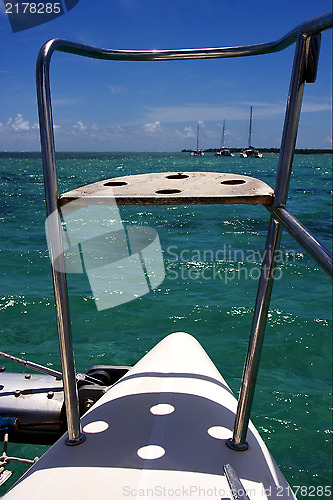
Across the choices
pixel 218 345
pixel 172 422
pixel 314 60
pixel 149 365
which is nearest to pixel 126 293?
pixel 218 345

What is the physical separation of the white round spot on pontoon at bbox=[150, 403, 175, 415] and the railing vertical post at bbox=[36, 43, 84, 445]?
0.83 ft

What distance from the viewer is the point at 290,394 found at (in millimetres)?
3336

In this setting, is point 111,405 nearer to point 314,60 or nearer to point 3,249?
point 314,60

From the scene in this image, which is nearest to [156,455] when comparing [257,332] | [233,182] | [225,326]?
[257,332]

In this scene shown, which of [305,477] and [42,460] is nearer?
[42,460]

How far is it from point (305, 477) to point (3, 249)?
6.71m

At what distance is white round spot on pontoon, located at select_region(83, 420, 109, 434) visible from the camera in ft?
4.02

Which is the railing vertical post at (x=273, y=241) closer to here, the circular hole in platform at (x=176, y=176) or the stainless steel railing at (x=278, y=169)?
the stainless steel railing at (x=278, y=169)

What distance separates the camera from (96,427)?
124 cm

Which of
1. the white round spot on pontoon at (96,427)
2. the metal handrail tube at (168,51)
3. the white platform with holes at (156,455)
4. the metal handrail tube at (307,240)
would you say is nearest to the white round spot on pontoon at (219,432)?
the white platform with holes at (156,455)

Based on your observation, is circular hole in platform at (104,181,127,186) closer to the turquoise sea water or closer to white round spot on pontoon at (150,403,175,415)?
white round spot on pontoon at (150,403,175,415)

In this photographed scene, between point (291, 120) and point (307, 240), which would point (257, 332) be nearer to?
point (307, 240)

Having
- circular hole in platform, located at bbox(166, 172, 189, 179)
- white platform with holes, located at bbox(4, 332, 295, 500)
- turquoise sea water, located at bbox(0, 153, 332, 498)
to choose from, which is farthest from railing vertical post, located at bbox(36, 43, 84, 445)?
turquoise sea water, located at bbox(0, 153, 332, 498)

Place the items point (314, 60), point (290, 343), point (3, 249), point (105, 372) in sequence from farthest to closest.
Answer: point (3, 249)
point (290, 343)
point (105, 372)
point (314, 60)
